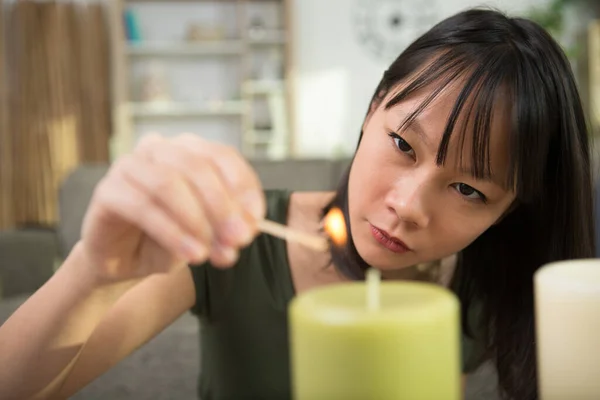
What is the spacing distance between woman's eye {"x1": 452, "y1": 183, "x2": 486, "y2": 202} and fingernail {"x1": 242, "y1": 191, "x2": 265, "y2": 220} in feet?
1.13

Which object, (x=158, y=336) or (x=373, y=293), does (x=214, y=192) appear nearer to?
(x=373, y=293)

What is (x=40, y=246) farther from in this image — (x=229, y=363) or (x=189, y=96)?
(x=189, y=96)

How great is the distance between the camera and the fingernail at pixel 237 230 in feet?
1.28

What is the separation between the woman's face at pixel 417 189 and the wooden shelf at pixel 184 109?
13.0ft

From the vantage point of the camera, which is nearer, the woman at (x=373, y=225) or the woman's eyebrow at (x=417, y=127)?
the woman at (x=373, y=225)

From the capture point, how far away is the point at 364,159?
0.75 m

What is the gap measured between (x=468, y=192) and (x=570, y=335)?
397mm

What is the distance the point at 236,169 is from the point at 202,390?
0.83 meters

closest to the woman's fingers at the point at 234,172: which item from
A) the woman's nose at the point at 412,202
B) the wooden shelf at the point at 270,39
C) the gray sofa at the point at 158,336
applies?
the woman's nose at the point at 412,202

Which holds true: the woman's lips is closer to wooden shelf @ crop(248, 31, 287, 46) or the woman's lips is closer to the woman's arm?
the woman's arm

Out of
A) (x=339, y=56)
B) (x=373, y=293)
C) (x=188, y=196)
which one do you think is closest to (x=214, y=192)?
(x=188, y=196)

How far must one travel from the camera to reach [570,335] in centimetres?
34

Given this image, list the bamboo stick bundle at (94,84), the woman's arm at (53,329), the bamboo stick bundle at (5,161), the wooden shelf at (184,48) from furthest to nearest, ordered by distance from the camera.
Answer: the wooden shelf at (184,48), the bamboo stick bundle at (94,84), the bamboo stick bundle at (5,161), the woman's arm at (53,329)

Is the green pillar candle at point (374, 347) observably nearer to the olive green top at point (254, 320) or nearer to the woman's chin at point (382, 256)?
the woman's chin at point (382, 256)
